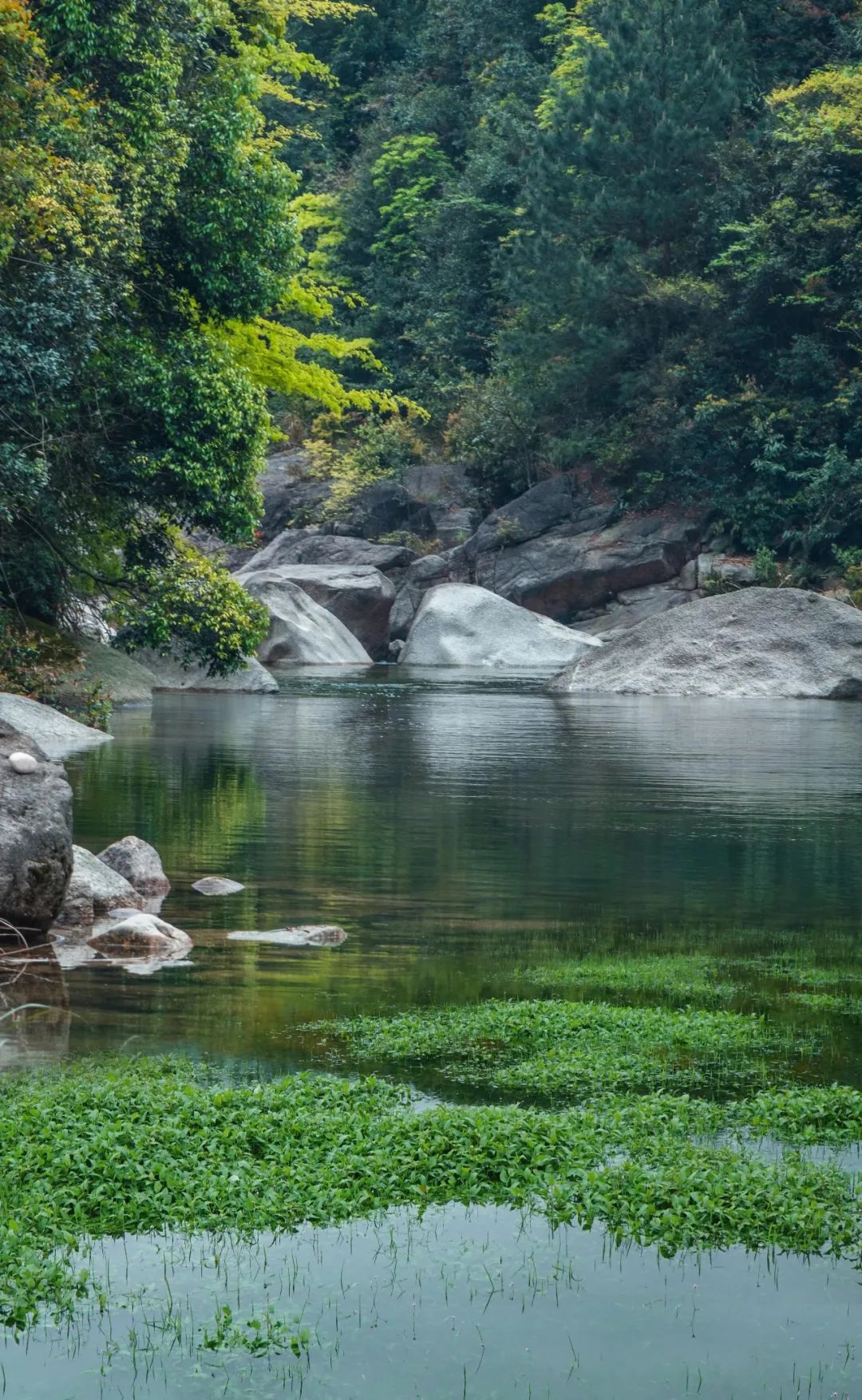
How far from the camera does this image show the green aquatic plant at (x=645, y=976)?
8.89m

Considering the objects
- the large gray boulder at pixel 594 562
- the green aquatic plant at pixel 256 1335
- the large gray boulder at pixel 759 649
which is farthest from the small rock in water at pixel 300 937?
the large gray boulder at pixel 594 562

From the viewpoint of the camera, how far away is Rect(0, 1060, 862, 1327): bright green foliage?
5418mm

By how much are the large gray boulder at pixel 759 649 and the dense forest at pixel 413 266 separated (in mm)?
7858

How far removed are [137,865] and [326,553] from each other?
4167 centimetres

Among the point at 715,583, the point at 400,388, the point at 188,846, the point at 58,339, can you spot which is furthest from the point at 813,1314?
the point at 400,388

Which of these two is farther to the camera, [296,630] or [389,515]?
[389,515]

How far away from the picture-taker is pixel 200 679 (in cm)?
3425

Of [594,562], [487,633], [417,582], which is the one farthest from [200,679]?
[417,582]

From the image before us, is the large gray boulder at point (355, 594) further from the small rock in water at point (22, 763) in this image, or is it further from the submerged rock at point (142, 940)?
the submerged rock at point (142, 940)

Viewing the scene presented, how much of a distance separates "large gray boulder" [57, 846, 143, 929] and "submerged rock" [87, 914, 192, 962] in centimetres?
54

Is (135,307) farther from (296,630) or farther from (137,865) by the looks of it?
(296,630)

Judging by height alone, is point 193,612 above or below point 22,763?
above

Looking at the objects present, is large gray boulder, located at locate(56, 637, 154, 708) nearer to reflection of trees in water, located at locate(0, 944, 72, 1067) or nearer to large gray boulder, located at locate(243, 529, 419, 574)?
reflection of trees in water, located at locate(0, 944, 72, 1067)

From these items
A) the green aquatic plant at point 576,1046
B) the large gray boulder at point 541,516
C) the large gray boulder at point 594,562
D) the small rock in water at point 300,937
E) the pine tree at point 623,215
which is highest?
the pine tree at point 623,215
